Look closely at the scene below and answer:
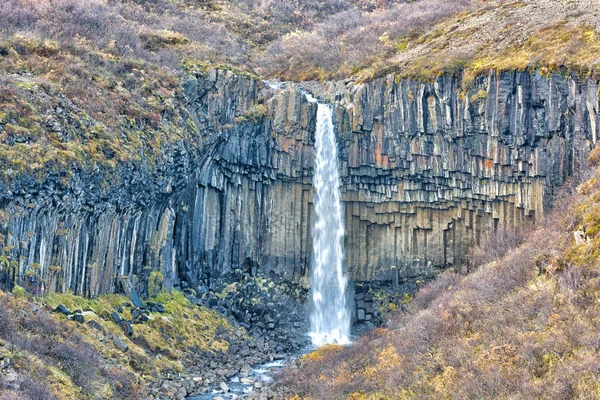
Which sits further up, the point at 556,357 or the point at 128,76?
the point at 128,76

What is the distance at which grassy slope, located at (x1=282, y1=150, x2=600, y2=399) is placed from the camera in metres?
13.5

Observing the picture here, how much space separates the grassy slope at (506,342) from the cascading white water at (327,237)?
897 cm

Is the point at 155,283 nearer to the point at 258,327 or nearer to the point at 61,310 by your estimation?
the point at 258,327

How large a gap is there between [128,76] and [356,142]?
12364mm

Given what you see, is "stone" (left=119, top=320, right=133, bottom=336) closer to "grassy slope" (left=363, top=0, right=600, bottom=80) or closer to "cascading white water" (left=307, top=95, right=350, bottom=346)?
"cascading white water" (left=307, top=95, right=350, bottom=346)

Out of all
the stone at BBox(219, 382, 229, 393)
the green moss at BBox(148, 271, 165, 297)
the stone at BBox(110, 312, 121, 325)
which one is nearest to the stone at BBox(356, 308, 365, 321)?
the green moss at BBox(148, 271, 165, 297)

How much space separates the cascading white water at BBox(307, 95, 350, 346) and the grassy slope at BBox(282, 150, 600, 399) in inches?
353

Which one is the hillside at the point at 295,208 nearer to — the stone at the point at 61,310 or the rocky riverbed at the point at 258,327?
the rocky riverbed at the point at 258,327

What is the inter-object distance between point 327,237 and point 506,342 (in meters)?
18.2

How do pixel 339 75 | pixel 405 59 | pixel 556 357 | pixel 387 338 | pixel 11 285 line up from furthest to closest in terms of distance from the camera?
pixel 339 75
pixel 405 59
pixel 387 338
pixel 11 285
pixel 556 357

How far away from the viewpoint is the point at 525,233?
→ 27312 millimetres

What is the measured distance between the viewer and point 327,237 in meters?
33.2

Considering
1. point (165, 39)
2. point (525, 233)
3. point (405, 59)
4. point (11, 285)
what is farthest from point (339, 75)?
point (11, 285)

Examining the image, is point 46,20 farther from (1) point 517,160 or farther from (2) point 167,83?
(1) point 517,160
